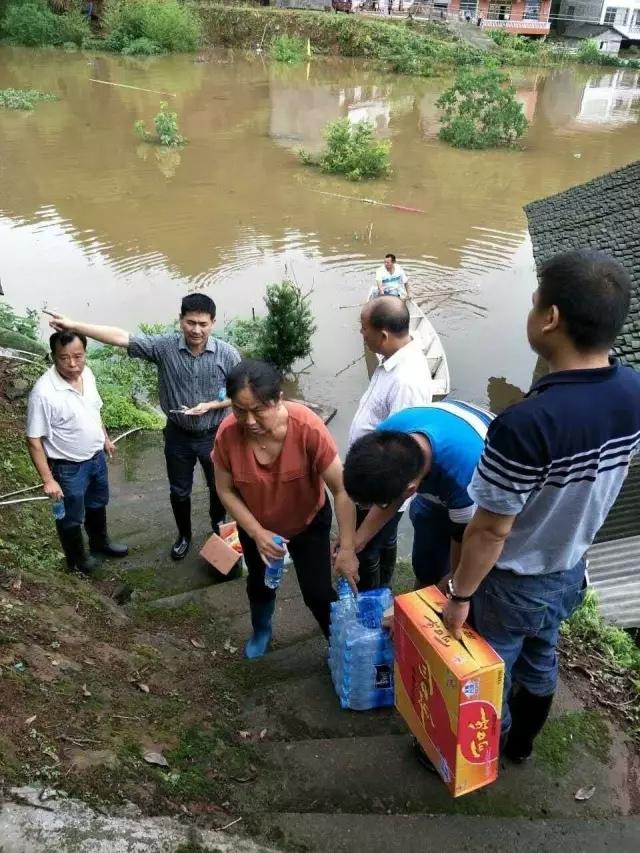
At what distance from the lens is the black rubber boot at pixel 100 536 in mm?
4582

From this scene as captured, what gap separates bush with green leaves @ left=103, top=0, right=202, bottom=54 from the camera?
125 feet

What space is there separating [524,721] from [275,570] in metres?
1.34

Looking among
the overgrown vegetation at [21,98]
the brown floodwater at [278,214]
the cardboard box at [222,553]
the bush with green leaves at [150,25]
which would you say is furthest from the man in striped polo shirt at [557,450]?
the bush with green leaves at [150,25]

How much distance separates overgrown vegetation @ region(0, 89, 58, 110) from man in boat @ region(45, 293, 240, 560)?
27.4 m

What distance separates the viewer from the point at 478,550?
6.95 feet

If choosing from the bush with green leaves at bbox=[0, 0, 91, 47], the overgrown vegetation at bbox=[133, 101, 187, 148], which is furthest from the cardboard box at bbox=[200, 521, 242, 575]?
the bush with green leaves at bbox=[0, 0, 91, 47]

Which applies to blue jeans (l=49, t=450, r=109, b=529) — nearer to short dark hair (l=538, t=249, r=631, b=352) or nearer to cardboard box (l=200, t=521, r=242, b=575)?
cardboard box (l=200, t=521, r=242, b=575)

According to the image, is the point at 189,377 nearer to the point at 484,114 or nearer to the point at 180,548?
the point at 180,548

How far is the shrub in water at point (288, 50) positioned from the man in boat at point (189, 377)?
4018cm

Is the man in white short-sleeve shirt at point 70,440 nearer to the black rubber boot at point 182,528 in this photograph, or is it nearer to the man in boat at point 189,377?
the man in boat at point 189,377

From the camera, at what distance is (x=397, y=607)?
2.59 meters

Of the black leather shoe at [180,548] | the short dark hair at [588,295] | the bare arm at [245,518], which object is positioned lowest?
the black leather shoe at [180,548]

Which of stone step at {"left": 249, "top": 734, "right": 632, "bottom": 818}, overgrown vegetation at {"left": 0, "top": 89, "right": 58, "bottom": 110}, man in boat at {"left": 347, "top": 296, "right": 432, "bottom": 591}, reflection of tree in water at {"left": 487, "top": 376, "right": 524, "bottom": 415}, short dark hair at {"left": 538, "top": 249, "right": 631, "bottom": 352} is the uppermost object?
short dark hair at {"left": 538, "top": 249, "right": 631, "bottom": 352}

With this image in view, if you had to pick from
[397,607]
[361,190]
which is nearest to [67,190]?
[361,190]
